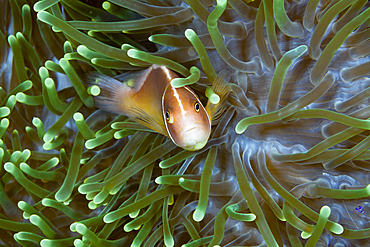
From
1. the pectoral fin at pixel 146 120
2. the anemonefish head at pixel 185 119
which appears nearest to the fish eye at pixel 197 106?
the anemonefish head at pixel 185 119

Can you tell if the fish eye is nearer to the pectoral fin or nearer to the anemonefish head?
the anemonefish head

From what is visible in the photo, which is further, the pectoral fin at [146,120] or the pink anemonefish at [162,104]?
the pectoral fin at [146,120]

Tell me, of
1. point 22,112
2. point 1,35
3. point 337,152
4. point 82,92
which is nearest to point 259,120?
point 337,152

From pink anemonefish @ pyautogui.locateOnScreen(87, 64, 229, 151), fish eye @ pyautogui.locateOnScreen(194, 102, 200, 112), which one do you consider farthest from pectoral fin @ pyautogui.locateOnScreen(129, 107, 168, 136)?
fish eye @ pyautogui.locateOnScreen(194, 102, 200, 112)

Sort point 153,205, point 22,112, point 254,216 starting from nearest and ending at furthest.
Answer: point 254,216
point 153,205
point 22,112

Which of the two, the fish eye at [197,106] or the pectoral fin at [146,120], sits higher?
the fish eye at [197,106]

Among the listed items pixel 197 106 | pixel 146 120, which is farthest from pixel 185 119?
pixel 146 120

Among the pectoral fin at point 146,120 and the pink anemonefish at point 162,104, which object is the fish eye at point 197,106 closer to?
the pink anemonefish at point 162,104

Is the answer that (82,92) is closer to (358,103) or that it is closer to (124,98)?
(124,98)
